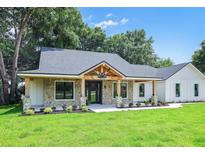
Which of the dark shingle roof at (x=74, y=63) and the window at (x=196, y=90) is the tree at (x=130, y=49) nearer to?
the window at (x=196, y=90)

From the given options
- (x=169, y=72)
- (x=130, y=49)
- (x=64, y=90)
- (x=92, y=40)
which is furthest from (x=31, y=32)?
(x=130, y=49)

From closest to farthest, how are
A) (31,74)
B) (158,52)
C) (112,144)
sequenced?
(112,144), (31,74), (158,52)

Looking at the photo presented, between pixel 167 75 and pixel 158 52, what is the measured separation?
23.2 metres

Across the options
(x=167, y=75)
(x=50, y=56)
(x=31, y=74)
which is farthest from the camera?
(x=167, y=75)

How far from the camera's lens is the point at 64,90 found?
775 inches

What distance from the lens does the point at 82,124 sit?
429 inches

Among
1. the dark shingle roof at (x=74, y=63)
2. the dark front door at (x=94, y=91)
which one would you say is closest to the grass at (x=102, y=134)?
the dark shingle roof at (x=74, y=63)

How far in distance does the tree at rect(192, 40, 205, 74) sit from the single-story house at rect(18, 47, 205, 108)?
15410 mm

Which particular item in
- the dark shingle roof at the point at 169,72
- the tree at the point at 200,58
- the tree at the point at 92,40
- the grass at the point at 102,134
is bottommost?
the grass at the point at 102,134

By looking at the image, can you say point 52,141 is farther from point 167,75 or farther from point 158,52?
point 158,52

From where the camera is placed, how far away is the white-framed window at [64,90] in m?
19.4

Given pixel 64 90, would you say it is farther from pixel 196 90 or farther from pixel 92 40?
pixel 92 40

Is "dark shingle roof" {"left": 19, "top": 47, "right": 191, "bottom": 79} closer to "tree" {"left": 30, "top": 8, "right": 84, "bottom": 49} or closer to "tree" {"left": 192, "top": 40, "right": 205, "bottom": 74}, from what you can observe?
"tree" {"left": 30, "top": 8, "right": 84, "bottom": 49}
